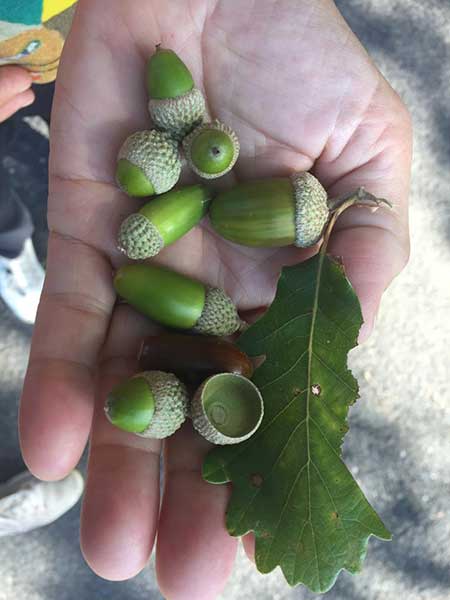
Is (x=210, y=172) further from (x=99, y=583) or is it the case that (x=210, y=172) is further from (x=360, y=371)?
(x=99, y=583)

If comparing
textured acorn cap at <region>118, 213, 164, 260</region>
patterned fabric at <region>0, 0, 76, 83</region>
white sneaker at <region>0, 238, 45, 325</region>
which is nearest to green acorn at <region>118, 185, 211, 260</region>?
textured acorn cap at <region>118, 213, 164, 260</region>

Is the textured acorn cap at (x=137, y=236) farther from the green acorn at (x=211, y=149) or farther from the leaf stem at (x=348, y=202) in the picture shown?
the leaf stem at (x=348, y=202)

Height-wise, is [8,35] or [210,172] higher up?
[210,172]

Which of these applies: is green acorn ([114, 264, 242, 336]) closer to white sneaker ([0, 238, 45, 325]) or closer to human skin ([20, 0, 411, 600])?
human skin ([20, 0, 411, 600])

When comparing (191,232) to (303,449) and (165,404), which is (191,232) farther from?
(303,449)

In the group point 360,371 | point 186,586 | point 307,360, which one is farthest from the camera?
point 360,371

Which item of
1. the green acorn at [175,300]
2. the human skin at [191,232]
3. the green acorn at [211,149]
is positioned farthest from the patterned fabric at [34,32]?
the green acorn at [175,300]

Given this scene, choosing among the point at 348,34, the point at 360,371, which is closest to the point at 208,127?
the point at 348,34
